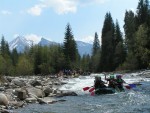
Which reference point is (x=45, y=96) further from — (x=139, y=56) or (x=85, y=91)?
(x=139, y=56)

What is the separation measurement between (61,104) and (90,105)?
6.64ft

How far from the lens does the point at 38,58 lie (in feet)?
331

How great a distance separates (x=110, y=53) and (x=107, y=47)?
2.03 m

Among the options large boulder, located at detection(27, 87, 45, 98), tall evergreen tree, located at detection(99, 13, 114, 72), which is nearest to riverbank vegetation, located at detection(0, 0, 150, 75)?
tall evergreen tree, located at detection(99, 13, 114, 72)

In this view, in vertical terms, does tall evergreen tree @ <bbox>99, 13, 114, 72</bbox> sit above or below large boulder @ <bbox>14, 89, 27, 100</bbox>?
above

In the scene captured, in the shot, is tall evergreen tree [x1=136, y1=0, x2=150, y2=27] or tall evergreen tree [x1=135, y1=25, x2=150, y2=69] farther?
tall evergreen tree [x1=136, y1=0, x2=150, y2=27]

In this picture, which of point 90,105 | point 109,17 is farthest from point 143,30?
point 90,105

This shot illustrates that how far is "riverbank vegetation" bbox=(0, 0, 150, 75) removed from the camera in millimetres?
69688

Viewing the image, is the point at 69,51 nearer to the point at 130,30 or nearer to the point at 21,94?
the point at 130,30

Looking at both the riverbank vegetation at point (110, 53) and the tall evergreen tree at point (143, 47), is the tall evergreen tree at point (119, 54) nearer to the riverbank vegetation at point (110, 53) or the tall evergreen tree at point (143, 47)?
the riverbank vegetation at point (110, 53)

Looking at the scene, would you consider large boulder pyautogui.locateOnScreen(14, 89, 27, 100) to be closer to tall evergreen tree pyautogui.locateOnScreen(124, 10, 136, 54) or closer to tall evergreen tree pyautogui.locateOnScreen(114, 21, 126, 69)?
tall evergreen tree pyautogui.locateOnScreen(124, 10, 136, 54)

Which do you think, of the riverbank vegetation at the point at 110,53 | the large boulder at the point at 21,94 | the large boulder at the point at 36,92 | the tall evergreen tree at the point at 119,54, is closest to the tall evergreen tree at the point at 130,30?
the riverbank vegetation at the point at 110,53

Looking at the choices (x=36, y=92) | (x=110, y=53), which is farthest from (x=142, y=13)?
(x=36, y=92)

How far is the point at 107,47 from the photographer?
293ft
